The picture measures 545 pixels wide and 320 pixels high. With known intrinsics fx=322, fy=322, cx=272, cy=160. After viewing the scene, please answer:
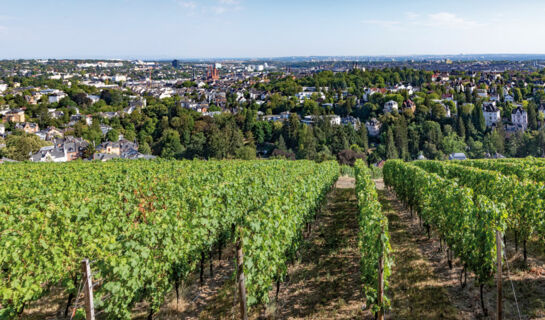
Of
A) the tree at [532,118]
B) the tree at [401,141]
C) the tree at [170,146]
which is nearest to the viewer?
the tree at [170,146]

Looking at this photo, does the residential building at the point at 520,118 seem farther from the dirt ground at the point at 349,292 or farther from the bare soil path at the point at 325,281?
the bare soil path at the point at 325,281

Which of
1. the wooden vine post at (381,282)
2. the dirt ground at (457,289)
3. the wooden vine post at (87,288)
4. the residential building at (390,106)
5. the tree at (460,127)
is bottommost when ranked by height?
the tree at (460,127)

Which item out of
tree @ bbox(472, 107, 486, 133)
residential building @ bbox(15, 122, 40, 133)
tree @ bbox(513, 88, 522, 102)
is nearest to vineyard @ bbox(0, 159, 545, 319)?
residential building @ bbox(15, 122, 40, 133)

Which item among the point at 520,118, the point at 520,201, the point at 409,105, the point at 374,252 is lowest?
the point at 520,118

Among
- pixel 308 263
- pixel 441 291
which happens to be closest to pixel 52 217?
pixel 308 263

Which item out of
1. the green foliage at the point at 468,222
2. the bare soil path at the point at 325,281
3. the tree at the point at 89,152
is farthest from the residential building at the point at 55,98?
the green foliage at the point at 468,222

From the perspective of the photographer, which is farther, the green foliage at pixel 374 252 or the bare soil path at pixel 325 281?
the bare soil path at pixel 325 281

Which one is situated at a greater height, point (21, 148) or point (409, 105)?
point (409, 105)

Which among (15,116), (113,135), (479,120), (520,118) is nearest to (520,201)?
(113,135)

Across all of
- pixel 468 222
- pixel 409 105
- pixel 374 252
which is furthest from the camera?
pixel 409 105

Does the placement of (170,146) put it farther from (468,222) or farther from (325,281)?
(468,222)

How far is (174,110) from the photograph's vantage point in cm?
9681

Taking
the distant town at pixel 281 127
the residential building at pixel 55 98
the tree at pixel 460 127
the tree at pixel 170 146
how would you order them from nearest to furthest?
the distant town at pixel 281 127 → the tree at pixel 170 146 → the tree at pixel 460 127 → the residential building at pixel 55 98

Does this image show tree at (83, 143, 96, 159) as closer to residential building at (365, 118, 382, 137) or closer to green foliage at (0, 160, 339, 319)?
green foliage at (0, 160, 339, 319)
